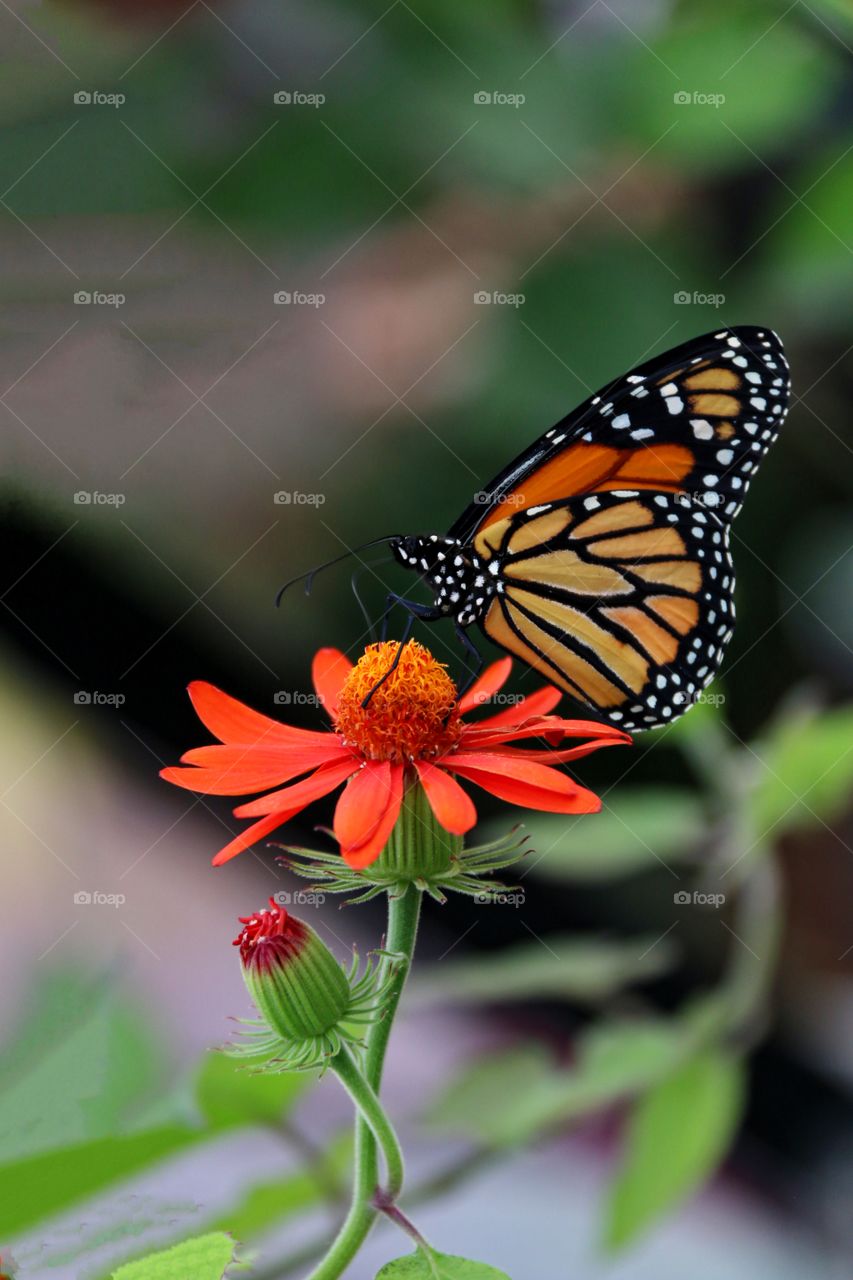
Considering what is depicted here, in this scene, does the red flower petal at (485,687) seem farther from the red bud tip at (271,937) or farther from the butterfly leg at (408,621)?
the red bud tip at (271,937)

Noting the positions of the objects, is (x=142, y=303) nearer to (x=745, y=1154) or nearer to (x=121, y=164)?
(x=121, y=164)

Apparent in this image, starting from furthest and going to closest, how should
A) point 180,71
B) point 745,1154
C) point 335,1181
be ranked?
point 745,1154
point 180,71
point 335,1181

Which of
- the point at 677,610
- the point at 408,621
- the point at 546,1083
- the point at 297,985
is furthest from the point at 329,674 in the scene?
the point at 546,1083

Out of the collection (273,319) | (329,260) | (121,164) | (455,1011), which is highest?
(121,164)

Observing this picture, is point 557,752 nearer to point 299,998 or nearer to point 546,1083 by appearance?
point 299,998

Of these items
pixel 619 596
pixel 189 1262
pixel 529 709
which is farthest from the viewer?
pixel 619 596

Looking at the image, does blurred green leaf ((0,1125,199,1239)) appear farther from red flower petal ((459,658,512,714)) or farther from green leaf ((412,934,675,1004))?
green leaf ((412,934,675,1004))

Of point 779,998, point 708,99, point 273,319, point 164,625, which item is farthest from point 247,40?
point 779,998

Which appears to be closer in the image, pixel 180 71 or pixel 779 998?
pixel 180 71
